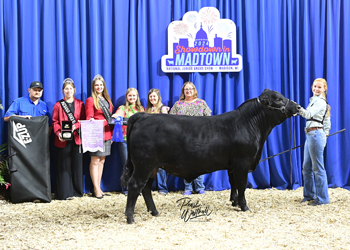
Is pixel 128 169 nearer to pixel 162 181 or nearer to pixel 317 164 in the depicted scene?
pixel 162 181

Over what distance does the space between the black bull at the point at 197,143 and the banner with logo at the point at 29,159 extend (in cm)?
159

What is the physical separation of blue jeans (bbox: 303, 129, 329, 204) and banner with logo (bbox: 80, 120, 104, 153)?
254 cm

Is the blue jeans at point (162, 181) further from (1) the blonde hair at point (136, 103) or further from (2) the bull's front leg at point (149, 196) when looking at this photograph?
(2) the bull's front leg at point (149, 196)

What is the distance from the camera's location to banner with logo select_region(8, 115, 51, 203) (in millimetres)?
3984

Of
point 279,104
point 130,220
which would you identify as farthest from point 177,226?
point 279,104

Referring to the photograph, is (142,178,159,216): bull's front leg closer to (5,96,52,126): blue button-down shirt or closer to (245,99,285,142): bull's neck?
(245,99,285,142): bull's neck

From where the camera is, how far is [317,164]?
141 inches

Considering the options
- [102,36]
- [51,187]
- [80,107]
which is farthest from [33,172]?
[102,36]

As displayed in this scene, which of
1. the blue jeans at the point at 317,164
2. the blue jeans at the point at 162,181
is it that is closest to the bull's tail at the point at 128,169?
the blue jeans at the point at 162,181

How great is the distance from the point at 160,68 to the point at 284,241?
10.0ft

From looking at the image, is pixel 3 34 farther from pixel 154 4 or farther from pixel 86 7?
pixel 154 4

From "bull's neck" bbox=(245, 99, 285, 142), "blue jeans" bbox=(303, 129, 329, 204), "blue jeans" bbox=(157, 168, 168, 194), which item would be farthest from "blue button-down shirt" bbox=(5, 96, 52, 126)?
"blue jeans" bbox=(303, 129, 329, 204)

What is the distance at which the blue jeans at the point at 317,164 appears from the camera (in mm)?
3551

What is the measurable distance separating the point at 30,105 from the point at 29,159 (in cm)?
73
